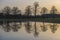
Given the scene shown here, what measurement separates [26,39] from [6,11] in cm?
3053

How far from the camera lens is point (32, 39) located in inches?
527

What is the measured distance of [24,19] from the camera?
42312 millimetres

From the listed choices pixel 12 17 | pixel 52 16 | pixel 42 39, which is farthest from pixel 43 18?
pixel 42 39

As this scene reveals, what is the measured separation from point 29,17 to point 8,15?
11.8 feet

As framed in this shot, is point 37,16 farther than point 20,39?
Yes

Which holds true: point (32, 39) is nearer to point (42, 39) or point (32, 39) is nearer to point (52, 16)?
point (42, 39)

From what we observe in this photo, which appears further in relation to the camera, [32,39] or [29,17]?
[29,17]

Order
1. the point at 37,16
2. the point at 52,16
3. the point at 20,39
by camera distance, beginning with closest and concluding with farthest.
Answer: the point at 20,39 → the point at 37,16 → the point at 52,16

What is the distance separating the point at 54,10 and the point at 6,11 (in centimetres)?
842

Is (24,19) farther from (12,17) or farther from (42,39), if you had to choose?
(42,39)

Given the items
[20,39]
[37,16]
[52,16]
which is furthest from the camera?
[52,16]

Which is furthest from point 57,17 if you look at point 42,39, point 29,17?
point 42,39

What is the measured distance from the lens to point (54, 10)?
4253 cm

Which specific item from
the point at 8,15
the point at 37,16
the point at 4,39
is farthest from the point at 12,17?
the point at 4,39
